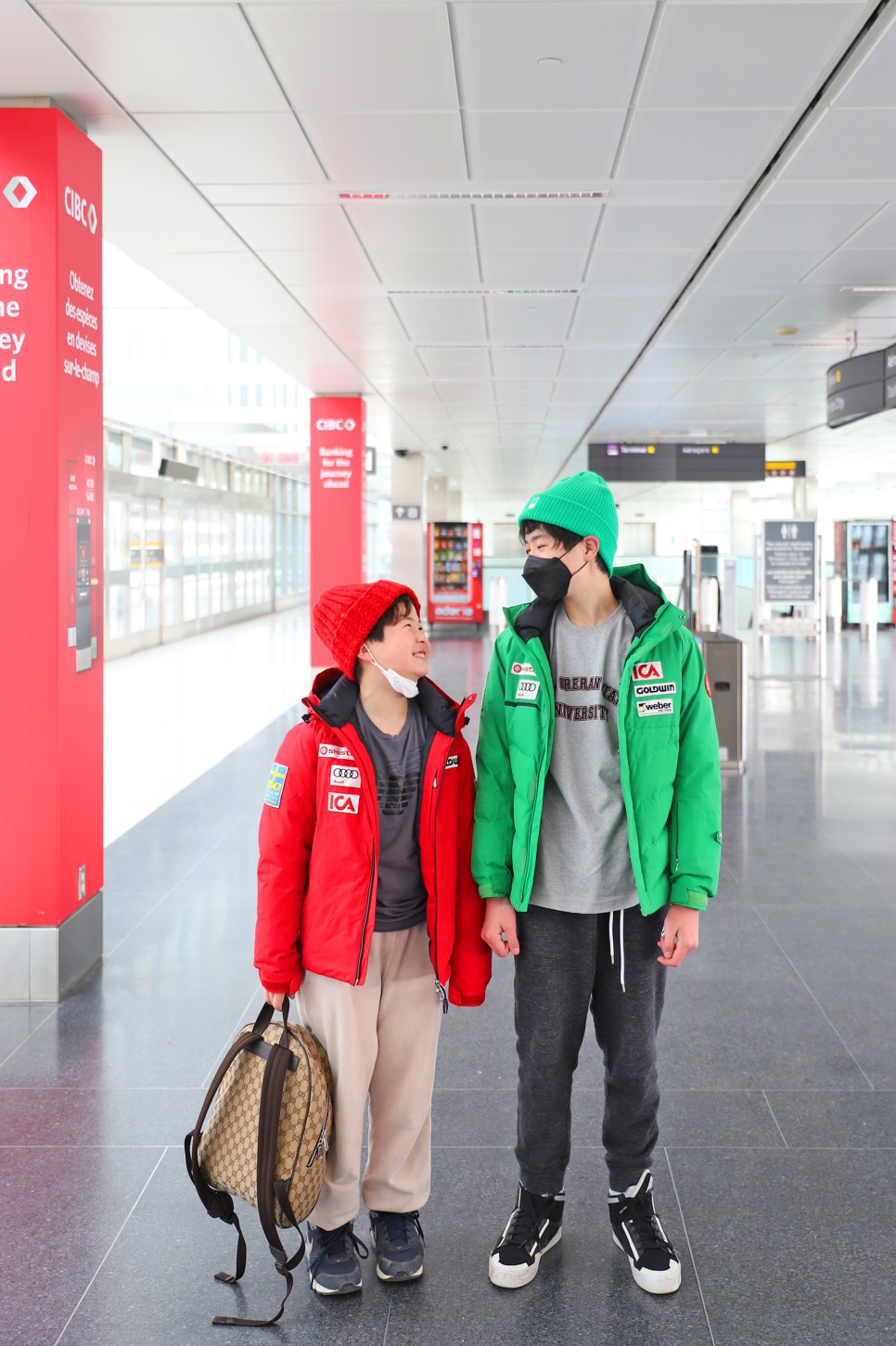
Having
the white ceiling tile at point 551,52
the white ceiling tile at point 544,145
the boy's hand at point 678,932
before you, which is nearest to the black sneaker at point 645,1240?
the boy's hand at point 678,932

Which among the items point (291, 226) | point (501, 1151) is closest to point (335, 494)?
point (291, 226)

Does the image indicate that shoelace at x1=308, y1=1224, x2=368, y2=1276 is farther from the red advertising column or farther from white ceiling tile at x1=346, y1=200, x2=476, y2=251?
the red advertising column

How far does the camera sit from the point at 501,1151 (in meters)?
3.17

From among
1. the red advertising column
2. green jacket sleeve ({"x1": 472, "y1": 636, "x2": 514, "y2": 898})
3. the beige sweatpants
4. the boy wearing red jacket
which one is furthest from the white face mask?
the red advertising column

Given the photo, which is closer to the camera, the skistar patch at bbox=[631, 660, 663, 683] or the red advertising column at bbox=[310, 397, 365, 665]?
the skistar patch at bbox=[631, 660, 663, 683]

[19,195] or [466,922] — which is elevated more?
[19,195]

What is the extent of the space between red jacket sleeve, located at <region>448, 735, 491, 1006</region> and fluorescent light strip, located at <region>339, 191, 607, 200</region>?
4347mm

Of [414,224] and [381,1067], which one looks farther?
[414,224]

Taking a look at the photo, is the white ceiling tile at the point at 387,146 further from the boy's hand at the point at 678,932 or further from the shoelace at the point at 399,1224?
the shoelace at the point at 399,1224

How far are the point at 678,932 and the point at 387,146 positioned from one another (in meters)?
4.18

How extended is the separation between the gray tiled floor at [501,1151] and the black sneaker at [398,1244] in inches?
1.9

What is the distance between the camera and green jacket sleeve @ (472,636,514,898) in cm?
245

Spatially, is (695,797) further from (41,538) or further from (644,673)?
(41,538)

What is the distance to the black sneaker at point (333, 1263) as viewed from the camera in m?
2.50
